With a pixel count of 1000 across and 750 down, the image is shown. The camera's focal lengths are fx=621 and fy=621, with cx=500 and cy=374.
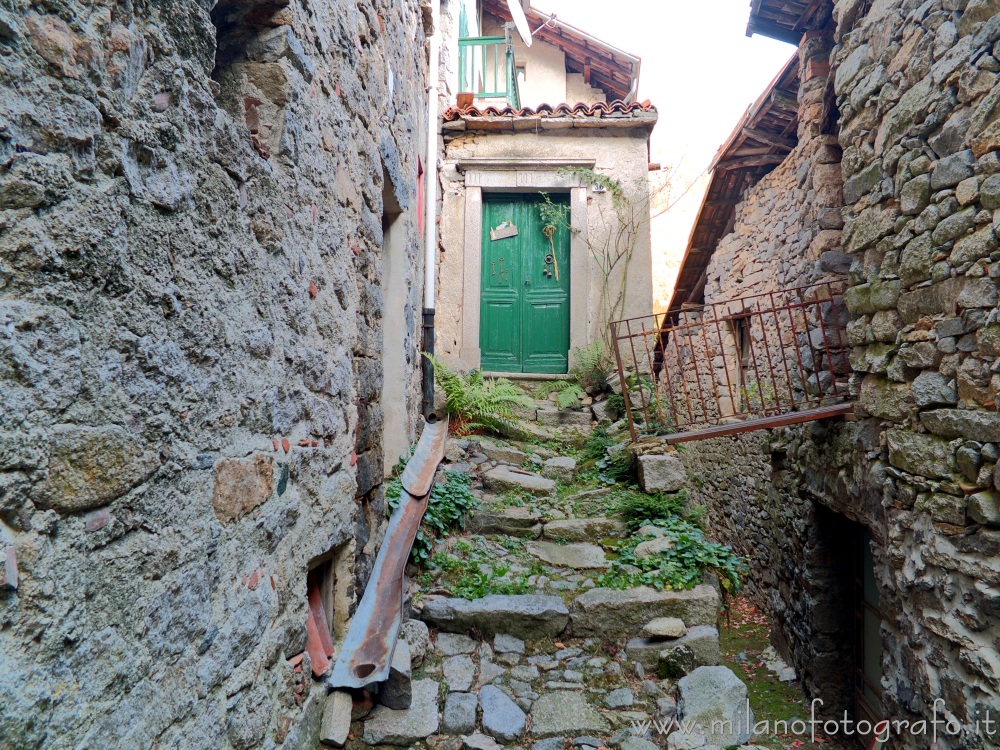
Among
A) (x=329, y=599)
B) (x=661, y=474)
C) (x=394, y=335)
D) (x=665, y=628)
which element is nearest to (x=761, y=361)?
(x=661, y=474)

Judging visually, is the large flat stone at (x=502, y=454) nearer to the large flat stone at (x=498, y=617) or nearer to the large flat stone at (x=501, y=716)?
the large flat stone at (x=498, y=617)

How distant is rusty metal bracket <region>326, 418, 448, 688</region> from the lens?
2287 millimetres

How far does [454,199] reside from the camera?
7996 mm

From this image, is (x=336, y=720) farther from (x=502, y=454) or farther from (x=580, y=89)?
(x=580, y=89)

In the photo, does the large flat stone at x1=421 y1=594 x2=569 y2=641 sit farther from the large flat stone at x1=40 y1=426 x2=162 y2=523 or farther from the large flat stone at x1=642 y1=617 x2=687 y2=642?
the large flat stone at x1=40 y1=426 x2=162 y2=523

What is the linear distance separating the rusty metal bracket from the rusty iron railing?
69.4 inches

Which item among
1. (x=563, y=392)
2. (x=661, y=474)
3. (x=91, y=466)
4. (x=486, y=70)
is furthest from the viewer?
(x=486, y=70)

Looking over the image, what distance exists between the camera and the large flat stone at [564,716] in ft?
8.67

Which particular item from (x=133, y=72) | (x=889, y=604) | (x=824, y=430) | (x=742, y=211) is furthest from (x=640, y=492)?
(x=133, y=72)

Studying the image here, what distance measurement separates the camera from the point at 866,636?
4289 mm

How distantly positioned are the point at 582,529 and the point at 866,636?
2.10 m

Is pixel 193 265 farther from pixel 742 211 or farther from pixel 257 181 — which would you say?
pixel 742 211

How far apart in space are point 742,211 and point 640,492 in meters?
3.60

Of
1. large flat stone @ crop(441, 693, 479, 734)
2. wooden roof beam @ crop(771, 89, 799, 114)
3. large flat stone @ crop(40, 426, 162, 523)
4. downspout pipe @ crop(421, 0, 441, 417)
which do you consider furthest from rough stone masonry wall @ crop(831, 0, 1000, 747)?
downspout pipe @ crop(421, 0, 441, 417)
